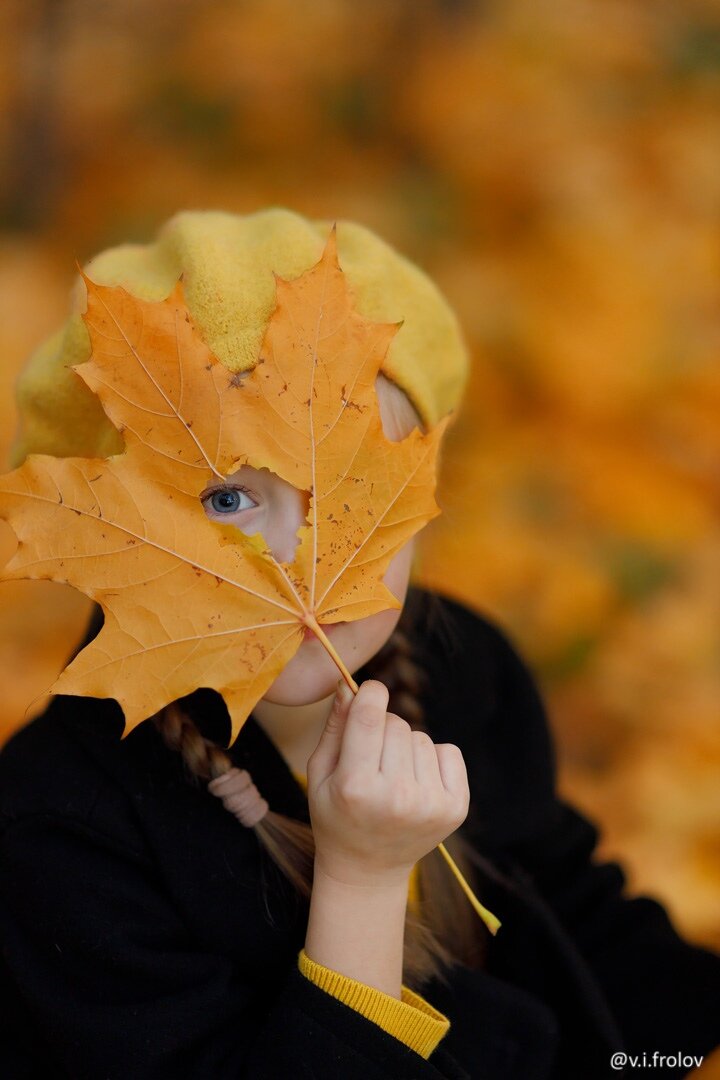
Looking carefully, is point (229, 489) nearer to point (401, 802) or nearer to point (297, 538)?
point (297, 538)

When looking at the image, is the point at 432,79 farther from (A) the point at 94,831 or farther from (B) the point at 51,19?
(A) the point at 94,831

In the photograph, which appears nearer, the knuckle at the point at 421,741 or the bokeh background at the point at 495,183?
the knuckle at the point at 421,741

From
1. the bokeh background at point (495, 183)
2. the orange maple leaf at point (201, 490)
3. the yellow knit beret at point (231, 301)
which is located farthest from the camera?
the bokeh background at point (495, 183)

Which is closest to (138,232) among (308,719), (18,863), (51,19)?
(51,19)

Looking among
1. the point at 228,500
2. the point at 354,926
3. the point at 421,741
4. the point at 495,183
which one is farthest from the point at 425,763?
the point at 495,183

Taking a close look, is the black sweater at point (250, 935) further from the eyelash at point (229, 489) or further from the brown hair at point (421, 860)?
the eyelash at point (229, 489)

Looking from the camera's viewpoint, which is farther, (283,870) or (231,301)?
(283,870)

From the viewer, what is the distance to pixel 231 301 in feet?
2.49

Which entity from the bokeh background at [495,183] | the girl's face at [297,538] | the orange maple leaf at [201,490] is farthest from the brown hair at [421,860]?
the bokeh background at [495,183]

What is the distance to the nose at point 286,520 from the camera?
0.72 metres

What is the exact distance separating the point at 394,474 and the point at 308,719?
0.35 meters

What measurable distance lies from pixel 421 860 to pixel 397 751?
34 centimetres

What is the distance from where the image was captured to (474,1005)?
→ 3.07 ft

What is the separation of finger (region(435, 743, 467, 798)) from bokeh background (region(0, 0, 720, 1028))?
103 cm
